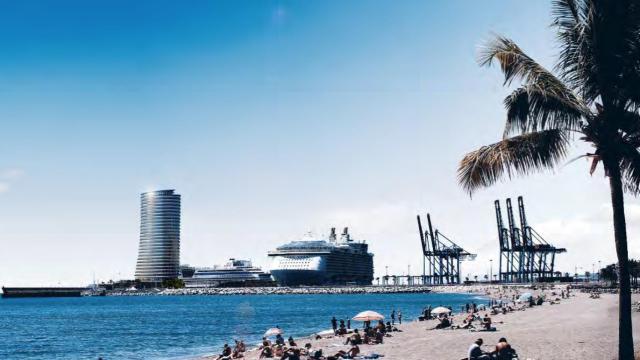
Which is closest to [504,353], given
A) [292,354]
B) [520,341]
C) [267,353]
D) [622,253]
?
[622,253]

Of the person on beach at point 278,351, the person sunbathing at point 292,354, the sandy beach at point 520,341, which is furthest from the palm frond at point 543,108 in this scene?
the person on beach at point 278,351

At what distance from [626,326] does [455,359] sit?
628 inches

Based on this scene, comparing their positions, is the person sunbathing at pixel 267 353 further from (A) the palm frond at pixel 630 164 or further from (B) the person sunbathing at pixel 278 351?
(A) the palm frond at pixel 630 164

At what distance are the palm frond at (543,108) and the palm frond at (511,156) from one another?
202 millimetres

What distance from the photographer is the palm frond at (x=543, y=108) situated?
40.7ft

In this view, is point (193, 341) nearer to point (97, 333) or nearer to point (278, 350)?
point (97, 333)

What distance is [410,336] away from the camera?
4225 cm

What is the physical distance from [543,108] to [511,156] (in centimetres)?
105

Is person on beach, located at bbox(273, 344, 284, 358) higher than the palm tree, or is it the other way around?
the palm tree

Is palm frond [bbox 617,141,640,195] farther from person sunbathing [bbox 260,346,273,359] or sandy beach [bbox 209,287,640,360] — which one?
person sunbathing [bbox 260,346,273,359]

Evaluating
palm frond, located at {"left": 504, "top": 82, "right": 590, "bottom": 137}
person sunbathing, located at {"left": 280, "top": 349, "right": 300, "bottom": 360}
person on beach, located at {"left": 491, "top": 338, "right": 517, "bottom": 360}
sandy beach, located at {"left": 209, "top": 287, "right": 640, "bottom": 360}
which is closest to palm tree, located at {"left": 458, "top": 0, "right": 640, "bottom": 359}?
palm frond, located at {"left": 504, "top": 82, "right": 590, "bottom": 137}

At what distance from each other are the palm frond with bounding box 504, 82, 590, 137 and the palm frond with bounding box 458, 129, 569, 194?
202mm

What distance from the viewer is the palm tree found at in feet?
40.2

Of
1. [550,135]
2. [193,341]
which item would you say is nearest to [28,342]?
[193,341]
